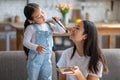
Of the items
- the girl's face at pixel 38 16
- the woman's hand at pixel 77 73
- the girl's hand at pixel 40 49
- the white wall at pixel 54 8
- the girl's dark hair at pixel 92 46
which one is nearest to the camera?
the woman's hand at pixel 77 73

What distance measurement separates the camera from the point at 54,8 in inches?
234

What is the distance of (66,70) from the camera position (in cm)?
189

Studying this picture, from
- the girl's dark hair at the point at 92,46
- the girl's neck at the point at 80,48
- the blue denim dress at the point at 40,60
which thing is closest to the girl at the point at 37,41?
the blue denim dress at the point at 40,60

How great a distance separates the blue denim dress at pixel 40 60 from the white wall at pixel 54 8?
3472mm

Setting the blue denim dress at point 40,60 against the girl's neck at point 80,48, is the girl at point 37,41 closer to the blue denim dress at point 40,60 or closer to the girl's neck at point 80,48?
the blue denim dress at point 40,60

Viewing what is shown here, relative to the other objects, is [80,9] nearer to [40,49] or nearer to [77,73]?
[40,49]

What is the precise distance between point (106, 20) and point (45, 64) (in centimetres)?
381

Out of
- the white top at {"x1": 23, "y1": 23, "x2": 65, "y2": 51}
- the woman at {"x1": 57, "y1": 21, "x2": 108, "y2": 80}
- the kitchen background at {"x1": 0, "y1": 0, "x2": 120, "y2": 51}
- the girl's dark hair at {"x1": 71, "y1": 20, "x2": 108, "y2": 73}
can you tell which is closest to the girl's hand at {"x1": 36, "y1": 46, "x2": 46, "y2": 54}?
the white top at {"x1": 23, "y1": 23, "x2": 65, "y2": 51}

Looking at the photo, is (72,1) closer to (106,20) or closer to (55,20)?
(106,20)

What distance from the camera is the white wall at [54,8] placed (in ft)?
Answer: 18.7

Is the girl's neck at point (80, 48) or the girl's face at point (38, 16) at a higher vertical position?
the girl's face at point (38, 16)

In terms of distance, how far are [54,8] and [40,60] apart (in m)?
3.69

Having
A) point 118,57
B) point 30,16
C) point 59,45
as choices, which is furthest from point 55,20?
point 59,45

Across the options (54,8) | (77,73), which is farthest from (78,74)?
(54,8)
